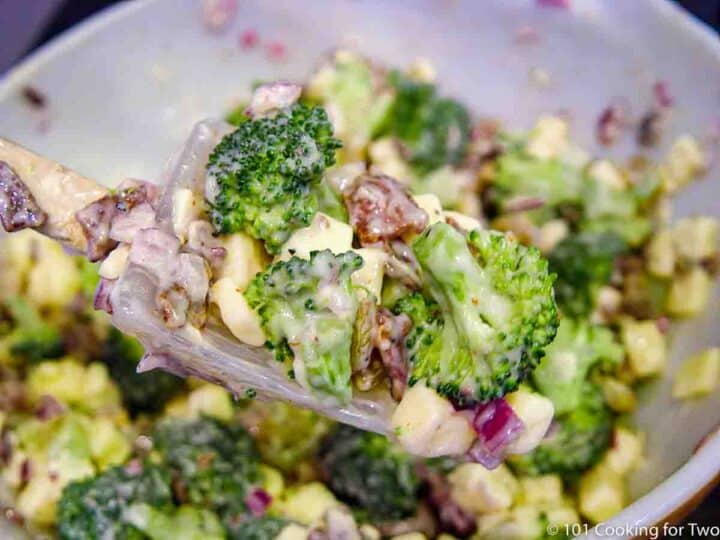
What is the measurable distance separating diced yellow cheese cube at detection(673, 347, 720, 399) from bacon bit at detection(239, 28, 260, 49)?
57.9 inches

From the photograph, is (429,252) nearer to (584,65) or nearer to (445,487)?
(445,487)

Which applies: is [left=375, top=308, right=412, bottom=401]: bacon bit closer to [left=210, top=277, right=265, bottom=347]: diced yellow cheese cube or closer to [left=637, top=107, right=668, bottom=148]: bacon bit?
[left=210, top=277, right=265, bottom=347]: diced yellow cheese cube

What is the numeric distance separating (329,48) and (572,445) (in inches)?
52.1

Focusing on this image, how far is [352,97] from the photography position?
2.13 m

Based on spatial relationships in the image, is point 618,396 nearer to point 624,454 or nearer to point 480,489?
point 624,454

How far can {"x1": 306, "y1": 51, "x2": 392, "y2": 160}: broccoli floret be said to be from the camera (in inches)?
83.0

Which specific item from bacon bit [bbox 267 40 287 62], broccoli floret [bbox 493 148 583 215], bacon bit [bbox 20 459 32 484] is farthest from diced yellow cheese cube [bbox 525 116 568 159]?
bacon bit [bbox 20 459 32 484]

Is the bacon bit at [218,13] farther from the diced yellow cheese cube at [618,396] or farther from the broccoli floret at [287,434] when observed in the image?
the diced yellow cheese cube at [618,396]

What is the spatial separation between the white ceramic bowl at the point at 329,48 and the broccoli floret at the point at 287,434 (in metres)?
0.86

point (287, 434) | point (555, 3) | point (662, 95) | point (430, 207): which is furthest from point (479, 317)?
point (555, 3)

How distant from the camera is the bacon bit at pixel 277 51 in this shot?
2.32 metres

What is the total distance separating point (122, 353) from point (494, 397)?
3.69 feet

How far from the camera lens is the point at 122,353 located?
1.94 meters

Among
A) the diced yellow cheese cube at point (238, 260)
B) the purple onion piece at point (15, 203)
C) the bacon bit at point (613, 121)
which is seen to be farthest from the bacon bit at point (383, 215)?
the bacon bit at point (613, 121)
